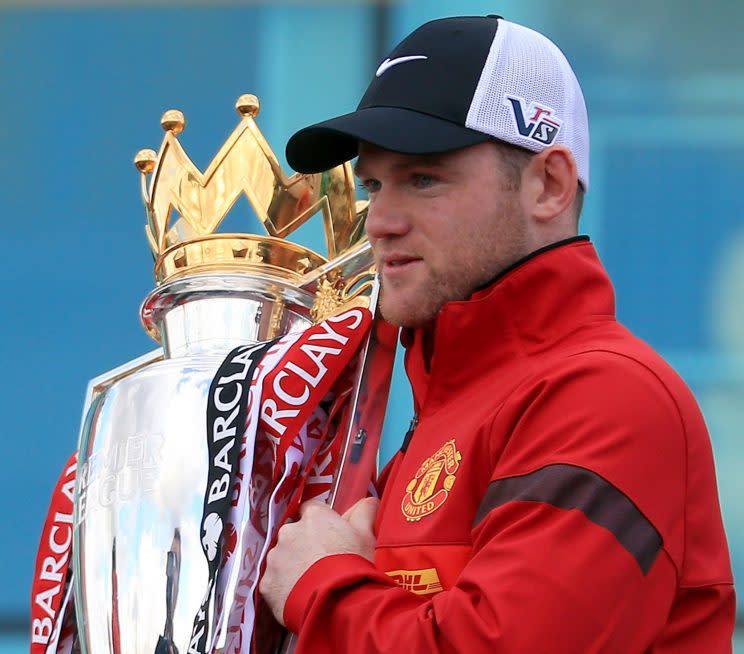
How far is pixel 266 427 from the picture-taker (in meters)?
1.48

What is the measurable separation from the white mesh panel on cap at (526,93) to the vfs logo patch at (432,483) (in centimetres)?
28

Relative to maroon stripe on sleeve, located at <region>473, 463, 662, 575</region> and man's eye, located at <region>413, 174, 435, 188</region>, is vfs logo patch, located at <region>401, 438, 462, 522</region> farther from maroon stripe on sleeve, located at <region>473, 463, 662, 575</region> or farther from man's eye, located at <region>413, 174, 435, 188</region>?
man's eye, located at <region>413, 174, 435, 188</region>

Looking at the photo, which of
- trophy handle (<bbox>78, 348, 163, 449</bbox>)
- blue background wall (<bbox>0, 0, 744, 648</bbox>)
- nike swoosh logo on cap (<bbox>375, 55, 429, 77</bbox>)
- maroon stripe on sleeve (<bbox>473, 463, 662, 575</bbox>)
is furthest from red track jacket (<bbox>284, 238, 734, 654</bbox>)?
blue background wall (<bbox>0, 0, 744, 648</bbox>)

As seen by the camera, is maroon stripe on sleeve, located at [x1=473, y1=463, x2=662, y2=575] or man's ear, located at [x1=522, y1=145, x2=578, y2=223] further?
man's ear, located at [x1=522, y1=145, x2=578, y2=223]

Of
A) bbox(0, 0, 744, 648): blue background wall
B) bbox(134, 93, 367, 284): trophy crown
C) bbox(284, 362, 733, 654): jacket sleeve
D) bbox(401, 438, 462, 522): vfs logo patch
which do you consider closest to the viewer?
bbox(284, 362, 733, 654): jacket sleeve

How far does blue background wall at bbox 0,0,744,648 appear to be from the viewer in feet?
9.70

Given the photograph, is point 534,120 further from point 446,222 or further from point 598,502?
point 598,502

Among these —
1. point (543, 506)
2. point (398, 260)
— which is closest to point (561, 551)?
point (543, 506)

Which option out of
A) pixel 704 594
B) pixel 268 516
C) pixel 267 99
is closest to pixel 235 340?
pixel 268 516

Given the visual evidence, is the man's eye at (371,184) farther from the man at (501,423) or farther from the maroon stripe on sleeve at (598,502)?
the maroon stripe on sleeve at (598,502)

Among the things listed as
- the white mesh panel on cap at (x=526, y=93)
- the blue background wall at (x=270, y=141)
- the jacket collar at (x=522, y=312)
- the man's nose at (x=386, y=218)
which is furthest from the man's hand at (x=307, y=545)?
the blue background wall at (x=270, y=141)

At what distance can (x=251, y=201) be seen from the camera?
5.63 ft

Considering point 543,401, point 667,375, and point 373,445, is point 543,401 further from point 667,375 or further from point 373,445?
point 373,445

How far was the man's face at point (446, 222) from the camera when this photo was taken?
4.61 ft
